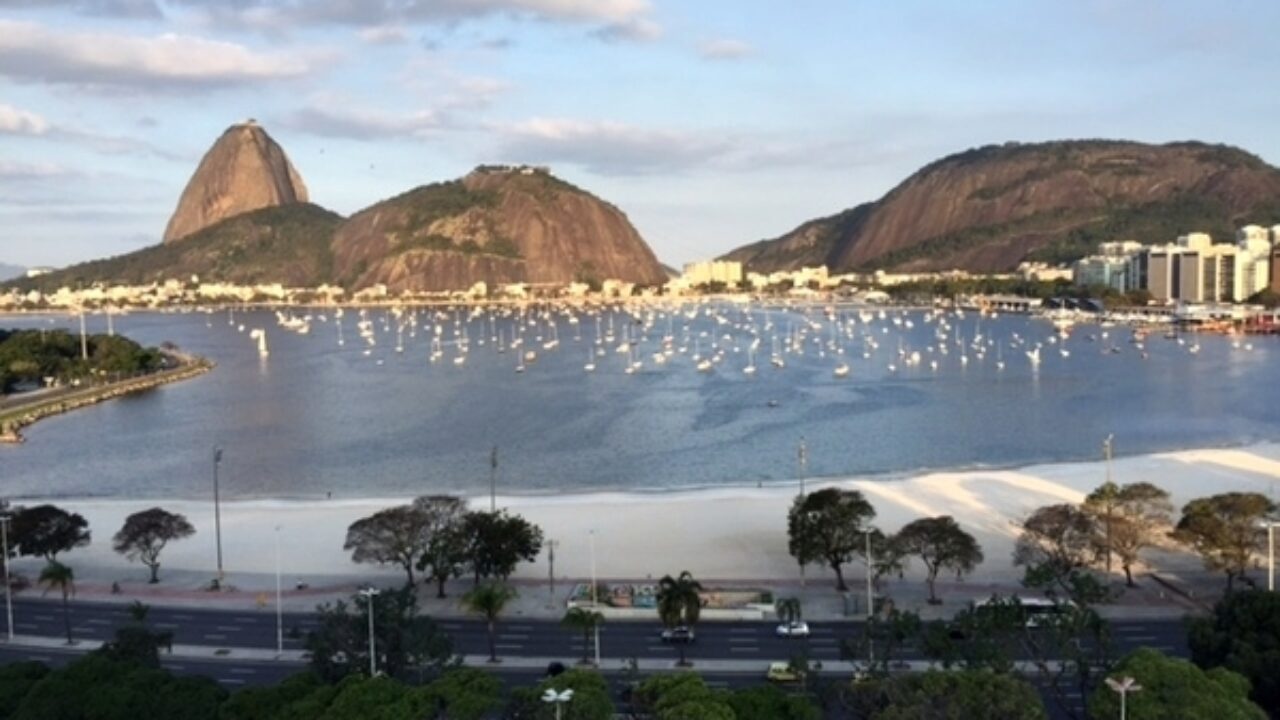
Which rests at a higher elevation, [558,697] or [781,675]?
[558,697]

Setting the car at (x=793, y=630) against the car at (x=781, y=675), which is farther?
the car at (x=793, y=630)

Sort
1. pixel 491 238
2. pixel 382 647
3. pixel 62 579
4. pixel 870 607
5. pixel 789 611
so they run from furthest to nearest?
1. pixel 491 238
2. pixel 62 579
3. pixel 870 607
4. pixel 789 611
5. pixel 382 647

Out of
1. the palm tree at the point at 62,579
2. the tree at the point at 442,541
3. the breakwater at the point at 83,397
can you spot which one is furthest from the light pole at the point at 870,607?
the breakwater at the point at 83,397

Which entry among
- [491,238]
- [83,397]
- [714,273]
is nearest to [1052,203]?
[714,273]

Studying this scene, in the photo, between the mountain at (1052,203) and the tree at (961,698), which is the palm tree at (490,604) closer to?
the tree at (961,698)

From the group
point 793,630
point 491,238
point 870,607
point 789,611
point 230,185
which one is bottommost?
point 793,630

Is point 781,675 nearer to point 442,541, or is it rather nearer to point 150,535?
point 442,541

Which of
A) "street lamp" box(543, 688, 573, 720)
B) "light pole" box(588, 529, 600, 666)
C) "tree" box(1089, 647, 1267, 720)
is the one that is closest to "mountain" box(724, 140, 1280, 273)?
"light pole" box(588, 529, 600, 666)
